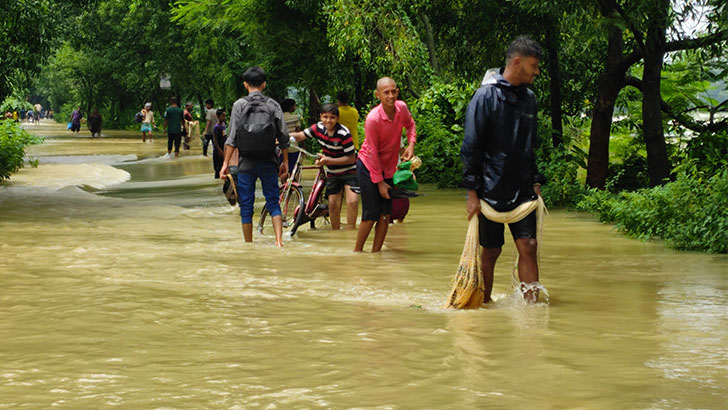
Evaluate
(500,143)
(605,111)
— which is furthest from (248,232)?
(605,111)

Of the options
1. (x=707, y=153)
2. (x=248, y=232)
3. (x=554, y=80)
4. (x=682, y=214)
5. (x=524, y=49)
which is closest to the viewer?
(x=524, y=49)

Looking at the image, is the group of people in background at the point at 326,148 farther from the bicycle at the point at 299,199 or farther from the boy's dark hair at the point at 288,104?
the boy's dark hair at the point at 288,104

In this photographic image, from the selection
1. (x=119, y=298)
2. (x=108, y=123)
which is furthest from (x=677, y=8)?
(x=108, y=123)

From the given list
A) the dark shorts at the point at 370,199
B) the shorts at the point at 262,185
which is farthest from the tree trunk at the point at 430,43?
the dark shorts at the point at 370,199

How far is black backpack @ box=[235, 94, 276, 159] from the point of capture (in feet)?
37.6

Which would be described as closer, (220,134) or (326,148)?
(326,148)

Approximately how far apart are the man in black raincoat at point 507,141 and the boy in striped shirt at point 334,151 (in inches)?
211

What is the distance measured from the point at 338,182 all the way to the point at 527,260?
587 centimetres

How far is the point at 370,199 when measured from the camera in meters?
10.9

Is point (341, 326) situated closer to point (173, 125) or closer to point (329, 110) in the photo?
point (329, 110)

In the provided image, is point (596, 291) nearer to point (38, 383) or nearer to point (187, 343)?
point (187, 343)

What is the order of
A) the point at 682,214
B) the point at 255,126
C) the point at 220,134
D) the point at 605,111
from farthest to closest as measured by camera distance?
the point at 220,134
the point at 605,111
the point at 682,214
the point at 255,126

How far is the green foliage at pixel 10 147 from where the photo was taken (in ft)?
74.0

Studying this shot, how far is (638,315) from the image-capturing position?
7.63 meters
